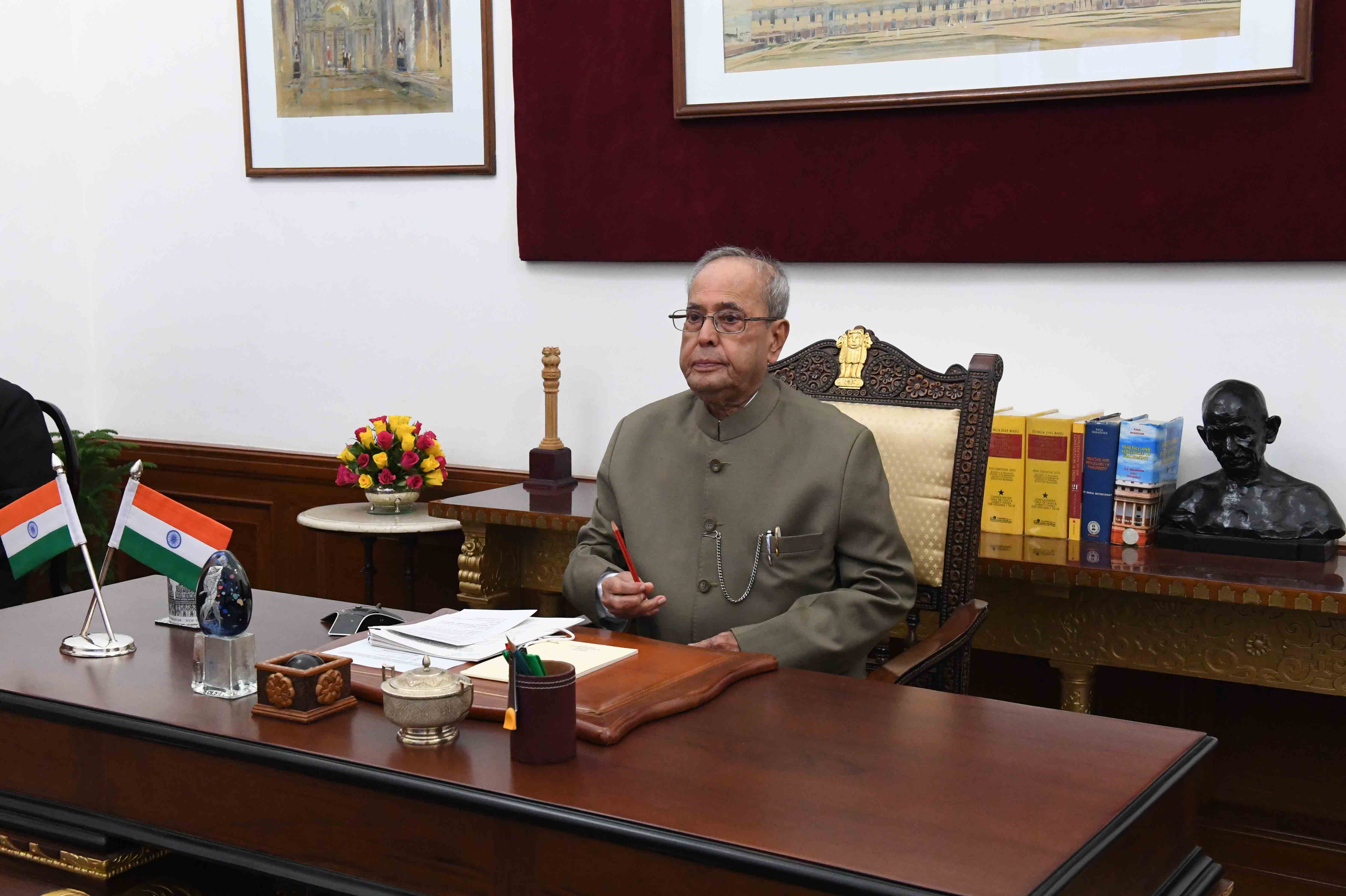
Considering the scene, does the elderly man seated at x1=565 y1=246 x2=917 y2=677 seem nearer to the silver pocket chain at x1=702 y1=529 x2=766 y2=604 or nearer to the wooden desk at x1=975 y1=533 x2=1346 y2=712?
the silver pocket chain at x1=702 y1=529 x2=766 y2=604

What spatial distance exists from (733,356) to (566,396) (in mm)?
1745

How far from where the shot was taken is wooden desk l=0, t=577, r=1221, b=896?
1498 mm

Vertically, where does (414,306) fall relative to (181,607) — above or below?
above

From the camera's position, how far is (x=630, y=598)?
99.3 inches

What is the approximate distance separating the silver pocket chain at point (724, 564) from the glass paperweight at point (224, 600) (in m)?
1.01

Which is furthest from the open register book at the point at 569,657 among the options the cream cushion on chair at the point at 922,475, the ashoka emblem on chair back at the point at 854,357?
the ashoka emblem on chair back at the point at 854,357

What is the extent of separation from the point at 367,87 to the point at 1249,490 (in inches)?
126

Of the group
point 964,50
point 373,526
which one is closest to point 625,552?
point 373,526

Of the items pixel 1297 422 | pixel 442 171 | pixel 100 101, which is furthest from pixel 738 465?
pixel 100 101

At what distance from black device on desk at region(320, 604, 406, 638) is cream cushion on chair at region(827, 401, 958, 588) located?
1100mm

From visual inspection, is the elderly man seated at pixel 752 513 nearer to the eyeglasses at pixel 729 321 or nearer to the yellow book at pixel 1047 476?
the eyeglasses at pixel 729 321

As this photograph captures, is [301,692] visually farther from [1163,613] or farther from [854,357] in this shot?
[1163,613]

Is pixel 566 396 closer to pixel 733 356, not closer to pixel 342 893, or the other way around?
pixel 733 356

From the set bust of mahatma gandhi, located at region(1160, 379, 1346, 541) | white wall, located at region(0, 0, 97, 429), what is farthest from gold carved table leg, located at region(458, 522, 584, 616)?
white wall, located at region(0, 0, 97, 429)
